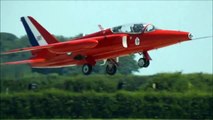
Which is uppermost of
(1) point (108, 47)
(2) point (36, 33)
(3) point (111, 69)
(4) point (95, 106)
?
(2) point (36, 33)

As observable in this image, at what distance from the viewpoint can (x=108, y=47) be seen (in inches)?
1843

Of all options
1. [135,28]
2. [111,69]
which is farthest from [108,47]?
[135,28]

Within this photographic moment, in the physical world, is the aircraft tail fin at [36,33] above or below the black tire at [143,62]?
above

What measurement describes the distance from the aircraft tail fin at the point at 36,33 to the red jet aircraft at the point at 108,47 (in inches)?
78.9

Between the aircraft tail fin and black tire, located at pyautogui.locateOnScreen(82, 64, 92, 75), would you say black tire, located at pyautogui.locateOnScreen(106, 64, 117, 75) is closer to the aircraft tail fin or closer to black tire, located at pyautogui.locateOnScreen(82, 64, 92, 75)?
black tire, located at pyautogui.locateOnScreen(82, 64, 92, 75)

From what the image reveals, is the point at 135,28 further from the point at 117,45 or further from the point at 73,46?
the point at 73,46

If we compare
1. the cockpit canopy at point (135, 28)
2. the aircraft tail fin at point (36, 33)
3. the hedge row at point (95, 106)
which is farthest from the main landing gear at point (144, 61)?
the hedge row at point (95, 106)

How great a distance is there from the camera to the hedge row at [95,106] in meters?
72.3

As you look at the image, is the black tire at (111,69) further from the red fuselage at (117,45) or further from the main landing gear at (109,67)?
the red fuselage at (117,45)

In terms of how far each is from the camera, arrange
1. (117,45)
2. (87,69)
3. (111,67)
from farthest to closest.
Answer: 1. (87,69)
2. (111,67)
3. (117,45)

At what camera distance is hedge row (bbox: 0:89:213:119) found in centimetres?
7231

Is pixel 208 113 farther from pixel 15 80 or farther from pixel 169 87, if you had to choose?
pixel 15 80

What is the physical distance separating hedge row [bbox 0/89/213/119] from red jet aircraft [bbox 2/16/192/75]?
23197 millimetres

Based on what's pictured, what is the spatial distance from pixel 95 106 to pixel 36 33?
846 inches
